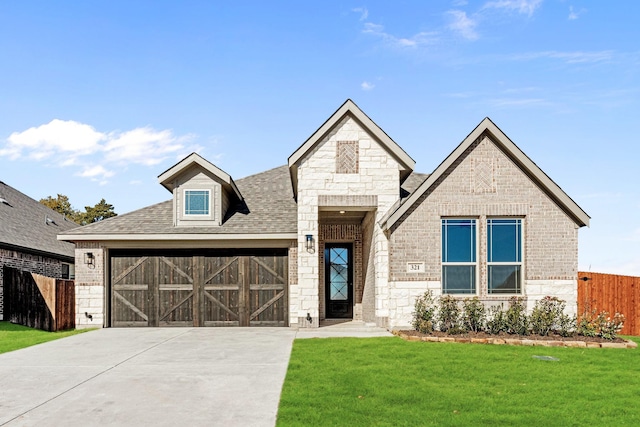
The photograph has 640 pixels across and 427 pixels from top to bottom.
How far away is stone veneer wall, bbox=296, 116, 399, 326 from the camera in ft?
52.8

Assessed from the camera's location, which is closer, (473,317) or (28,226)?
(473,317)

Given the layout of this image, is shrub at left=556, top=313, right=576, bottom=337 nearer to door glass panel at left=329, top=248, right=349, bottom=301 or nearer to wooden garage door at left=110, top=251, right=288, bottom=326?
door glass panel at left=329, top=248, right=349, bottom=301

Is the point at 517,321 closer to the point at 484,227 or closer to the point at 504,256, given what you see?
the point at 504,256

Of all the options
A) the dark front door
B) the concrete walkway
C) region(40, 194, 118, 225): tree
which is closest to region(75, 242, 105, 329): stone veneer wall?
the concrete walkway

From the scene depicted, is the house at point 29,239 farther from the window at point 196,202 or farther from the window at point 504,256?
the window at point 504,256

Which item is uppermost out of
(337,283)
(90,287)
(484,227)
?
(484,227)

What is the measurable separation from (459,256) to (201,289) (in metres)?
8.07

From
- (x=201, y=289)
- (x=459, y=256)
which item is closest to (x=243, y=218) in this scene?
(x=201, y=289)

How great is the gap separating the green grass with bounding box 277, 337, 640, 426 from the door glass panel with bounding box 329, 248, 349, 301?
6659 mm

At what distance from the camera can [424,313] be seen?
14.5 m

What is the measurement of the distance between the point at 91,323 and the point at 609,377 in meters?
14.6

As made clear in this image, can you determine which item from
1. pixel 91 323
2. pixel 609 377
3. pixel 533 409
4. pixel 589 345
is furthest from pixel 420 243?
pixel 91 323

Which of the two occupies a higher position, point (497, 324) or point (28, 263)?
point (28, 263)

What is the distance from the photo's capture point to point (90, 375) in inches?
372
